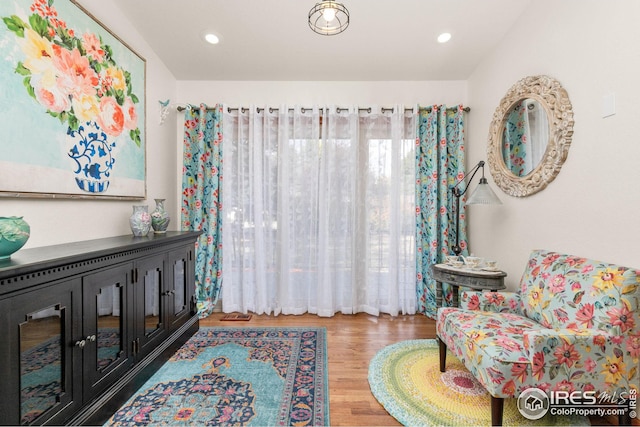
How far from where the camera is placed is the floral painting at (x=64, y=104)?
1.42m

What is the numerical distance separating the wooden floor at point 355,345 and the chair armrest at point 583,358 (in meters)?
0.43

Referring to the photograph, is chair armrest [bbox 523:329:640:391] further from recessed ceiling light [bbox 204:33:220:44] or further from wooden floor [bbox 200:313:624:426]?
recessed ceiling light [bbox 204:33:220:44]

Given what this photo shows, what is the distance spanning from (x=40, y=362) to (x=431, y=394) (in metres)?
2.08

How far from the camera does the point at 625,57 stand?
4.81ft

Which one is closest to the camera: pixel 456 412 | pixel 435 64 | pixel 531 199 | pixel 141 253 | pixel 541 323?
pixel 456 412

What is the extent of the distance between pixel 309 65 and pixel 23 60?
217 centimetres

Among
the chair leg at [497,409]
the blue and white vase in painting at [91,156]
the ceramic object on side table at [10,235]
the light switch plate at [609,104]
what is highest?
the light switch plate at [609,104]

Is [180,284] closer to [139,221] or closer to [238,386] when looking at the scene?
[139,221]

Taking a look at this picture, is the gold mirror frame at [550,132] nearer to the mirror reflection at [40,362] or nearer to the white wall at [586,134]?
the white wall at [586,134]

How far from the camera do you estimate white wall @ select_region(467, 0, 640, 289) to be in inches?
57.2

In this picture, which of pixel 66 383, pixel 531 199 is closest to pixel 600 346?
pixel 531 199

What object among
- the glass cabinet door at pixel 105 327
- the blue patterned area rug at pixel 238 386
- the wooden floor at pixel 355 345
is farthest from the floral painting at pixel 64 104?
the wooden floor at pixel 355 345

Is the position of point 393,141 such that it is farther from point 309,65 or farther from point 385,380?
point 385,380

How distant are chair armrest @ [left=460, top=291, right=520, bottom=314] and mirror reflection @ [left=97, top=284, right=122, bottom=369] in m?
2.35
